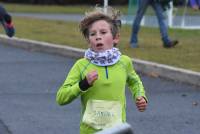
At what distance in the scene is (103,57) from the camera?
4.05 meters

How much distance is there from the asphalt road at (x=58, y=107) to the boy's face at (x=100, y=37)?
3.11 meters

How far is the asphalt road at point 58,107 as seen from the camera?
24.0 ft

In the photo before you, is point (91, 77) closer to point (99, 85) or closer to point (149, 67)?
point (99, 85)

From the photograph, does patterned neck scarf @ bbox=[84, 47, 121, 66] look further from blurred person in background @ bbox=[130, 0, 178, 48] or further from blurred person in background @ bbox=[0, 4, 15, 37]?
blurred person in background @ bbox=[130, 0, 178, 48]

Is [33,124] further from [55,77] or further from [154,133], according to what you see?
[55,77]

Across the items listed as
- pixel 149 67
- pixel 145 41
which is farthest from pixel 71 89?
pixel 145 41

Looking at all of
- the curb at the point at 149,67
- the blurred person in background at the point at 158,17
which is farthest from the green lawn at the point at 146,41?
the curb at the point at 149,67

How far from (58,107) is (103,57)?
174 inches

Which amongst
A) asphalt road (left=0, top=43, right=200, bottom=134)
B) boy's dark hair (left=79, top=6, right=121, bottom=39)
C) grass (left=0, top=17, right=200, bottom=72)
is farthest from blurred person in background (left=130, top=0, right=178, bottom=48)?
boy's dark hair (left=79, top=6, right=121, bottom=39)

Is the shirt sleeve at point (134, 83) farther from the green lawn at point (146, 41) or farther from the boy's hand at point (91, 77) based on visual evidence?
the green lawn at point (146, 41)

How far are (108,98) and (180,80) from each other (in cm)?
642

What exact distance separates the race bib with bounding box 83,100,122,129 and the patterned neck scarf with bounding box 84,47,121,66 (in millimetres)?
221

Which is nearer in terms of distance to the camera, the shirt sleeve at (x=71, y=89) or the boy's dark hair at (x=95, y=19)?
the shirt sleeve at (x=71, y=89)

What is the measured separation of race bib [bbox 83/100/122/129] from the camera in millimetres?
4074
